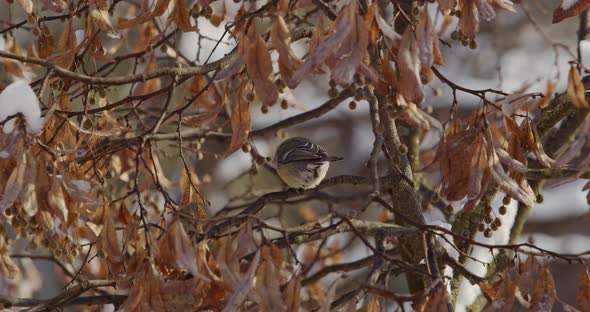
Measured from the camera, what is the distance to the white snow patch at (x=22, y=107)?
1.97 m

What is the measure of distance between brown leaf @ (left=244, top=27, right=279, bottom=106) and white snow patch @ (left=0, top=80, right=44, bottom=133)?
0.53 metres

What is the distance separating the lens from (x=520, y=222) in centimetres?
353

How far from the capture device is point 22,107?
1.97 m

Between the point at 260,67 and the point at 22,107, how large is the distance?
0.59 meters

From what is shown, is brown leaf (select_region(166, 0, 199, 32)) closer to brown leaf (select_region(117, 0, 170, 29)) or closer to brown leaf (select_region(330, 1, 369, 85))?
brown leaf (select_region(117, 0, 170, 29))

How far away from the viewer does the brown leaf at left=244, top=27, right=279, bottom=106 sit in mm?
1987

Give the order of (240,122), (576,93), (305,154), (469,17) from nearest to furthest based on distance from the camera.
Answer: (576,93), (469,17), (240,122), (305,154)

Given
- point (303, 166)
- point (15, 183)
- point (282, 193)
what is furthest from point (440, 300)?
point (303, 166)

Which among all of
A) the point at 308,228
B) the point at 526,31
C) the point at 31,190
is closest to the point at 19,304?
the point at 31,190

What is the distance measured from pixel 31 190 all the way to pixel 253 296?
60 centimetres

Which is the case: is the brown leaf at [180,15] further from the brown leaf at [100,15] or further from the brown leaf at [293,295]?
the brown leaf at [293,295]

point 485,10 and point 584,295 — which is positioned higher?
point 485,10

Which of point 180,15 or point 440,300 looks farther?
point 180,15

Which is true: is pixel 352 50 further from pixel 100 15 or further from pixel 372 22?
pixel 100 15
